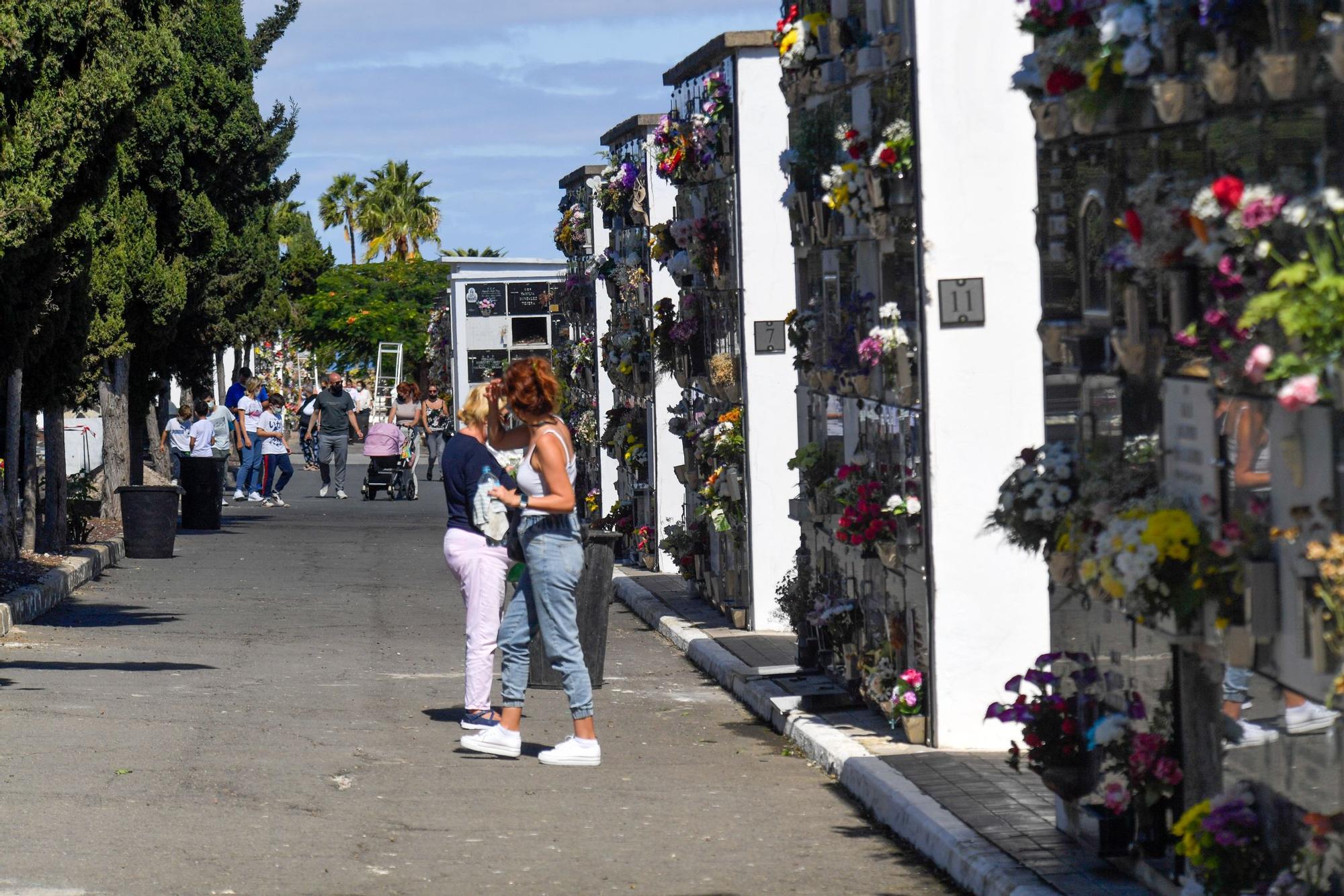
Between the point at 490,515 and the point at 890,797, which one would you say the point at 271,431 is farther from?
the point at 890,797

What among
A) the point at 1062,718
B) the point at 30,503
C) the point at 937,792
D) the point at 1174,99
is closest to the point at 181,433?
the point at 30,503

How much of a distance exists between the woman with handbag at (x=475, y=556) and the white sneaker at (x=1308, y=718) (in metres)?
5.38

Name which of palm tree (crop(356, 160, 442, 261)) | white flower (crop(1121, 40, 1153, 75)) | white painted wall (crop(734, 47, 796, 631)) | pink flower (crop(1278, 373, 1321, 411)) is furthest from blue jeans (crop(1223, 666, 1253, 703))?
palm tree (crop(356, 160, 442, 261))

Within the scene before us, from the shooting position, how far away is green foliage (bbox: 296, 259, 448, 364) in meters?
A: 73.3

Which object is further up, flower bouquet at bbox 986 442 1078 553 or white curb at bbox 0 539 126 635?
flower bouquet at bbox 986 442 1078 553

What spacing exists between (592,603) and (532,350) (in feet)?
92.4

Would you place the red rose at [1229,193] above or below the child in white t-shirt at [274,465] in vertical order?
above

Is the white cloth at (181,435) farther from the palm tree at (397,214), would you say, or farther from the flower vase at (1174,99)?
the palm tree at (397,214)

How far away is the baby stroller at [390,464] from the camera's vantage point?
31922 mm

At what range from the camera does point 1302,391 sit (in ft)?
14.4

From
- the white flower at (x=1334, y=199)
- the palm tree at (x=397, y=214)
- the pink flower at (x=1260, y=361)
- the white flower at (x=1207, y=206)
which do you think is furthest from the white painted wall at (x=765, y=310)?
the palm tree at (x=397, y=214)

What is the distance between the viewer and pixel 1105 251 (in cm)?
647

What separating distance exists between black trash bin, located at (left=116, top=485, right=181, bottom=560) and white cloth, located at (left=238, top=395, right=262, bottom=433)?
24.1 ft

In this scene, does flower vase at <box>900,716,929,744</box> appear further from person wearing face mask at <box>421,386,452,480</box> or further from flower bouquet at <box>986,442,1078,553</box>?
person wearing face mask at <box>421,386,452,480</box>
